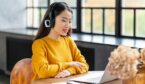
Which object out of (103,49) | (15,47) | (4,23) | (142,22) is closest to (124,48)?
(103,49)

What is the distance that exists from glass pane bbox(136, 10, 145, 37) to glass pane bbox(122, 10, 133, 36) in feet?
0.34

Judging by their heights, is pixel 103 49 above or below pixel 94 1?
below

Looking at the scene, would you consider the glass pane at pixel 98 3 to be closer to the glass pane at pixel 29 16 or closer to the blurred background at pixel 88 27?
the blurred background at pixel 88 27

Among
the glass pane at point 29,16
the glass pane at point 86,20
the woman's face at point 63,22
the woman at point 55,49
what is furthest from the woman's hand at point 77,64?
the glass pane at point 29,16

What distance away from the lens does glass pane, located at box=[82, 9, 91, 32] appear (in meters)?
4.73

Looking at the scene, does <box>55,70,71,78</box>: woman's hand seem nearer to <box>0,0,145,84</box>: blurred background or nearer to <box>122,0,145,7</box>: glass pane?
<box>0,0,145,84</box>: blurred background

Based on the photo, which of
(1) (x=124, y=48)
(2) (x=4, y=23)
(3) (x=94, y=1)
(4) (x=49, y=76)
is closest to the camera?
(1) (x=124, y=48)

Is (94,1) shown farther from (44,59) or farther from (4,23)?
(44,59)

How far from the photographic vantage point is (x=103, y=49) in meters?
3.69

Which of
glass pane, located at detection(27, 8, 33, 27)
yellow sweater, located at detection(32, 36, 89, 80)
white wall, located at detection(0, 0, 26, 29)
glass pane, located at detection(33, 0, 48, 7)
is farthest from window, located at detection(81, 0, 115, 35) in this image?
yellow sweater, located at detection(32, 36, 89, 80)

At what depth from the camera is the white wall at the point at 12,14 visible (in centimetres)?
563

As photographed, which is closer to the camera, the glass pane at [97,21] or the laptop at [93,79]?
the laptop at [93,79]

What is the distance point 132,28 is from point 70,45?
2074mm

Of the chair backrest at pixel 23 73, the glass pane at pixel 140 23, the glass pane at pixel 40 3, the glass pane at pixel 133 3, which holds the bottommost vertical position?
the chair backrest at pixel 23 73
